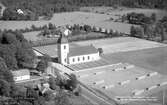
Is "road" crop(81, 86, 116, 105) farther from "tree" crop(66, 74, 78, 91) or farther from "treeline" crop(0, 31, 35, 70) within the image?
"treeline" crop(0, 31, 35, 70)

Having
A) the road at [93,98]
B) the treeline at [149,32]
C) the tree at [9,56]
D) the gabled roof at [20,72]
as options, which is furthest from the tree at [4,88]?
the treeline at [149,32]

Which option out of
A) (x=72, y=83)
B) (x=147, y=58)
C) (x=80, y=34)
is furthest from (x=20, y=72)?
(x=80, y=34)

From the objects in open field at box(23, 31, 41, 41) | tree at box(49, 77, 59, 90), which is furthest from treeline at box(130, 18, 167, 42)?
tree at box(49, 77, 59, 90)

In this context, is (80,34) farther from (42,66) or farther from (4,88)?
(4,88)

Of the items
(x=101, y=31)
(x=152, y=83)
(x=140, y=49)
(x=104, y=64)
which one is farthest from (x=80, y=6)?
(x=152, y=83)

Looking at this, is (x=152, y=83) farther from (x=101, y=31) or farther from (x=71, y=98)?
(x=101, y=31)

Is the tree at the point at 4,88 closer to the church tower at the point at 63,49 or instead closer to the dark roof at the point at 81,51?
the church tower at the point at 63,49
